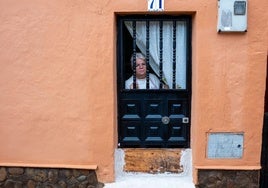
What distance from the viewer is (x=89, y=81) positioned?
5.26 meters

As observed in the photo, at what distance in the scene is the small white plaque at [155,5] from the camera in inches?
201

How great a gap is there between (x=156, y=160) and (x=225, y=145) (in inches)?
36.7

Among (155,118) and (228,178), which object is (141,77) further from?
(228,178)

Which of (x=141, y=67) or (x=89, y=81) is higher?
(x=141, y=67)

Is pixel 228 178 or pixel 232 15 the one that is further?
pixel 228 178

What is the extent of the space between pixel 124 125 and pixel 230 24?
1884mm

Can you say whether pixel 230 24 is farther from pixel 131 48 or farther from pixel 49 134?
pixel 49 134

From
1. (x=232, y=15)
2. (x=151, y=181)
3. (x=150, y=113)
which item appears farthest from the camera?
(x=150, y=113)

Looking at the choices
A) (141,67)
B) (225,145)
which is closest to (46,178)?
(141,67)

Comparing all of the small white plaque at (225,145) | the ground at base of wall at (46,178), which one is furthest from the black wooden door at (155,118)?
the ground at base of wall at (46,178)

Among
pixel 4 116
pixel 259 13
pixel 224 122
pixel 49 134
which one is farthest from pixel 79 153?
pixel 259 13

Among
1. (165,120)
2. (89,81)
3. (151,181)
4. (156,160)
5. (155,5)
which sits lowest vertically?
(151,181)

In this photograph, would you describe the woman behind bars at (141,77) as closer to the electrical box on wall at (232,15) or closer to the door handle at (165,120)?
the door handle at (165,120)

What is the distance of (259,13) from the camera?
509cm
